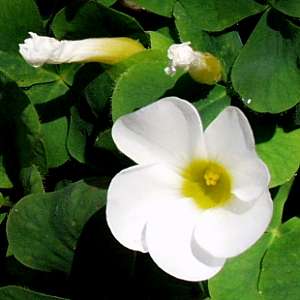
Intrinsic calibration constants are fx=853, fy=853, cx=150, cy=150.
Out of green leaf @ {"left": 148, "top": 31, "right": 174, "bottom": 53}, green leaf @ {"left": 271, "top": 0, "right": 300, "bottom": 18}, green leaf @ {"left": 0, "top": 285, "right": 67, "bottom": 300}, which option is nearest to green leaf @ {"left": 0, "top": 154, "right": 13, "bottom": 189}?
green leaf @ {"left": 0, "top": 285, "right": 67, "bottom": 300}

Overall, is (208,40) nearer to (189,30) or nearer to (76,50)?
(189,30)

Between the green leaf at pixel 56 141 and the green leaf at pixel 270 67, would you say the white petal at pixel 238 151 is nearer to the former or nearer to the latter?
the green leaf at pixel 270 67

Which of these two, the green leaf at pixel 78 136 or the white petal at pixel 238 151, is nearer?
the white petal at pixel 238 151

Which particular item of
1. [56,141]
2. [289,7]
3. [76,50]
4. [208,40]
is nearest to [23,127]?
[56,141]

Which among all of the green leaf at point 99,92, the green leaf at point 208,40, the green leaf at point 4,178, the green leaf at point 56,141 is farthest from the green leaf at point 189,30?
the green leaf at point 4,178

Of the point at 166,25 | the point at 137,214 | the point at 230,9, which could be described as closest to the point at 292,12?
the point at 230,9

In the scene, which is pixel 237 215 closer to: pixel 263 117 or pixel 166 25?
pixel 263 117
